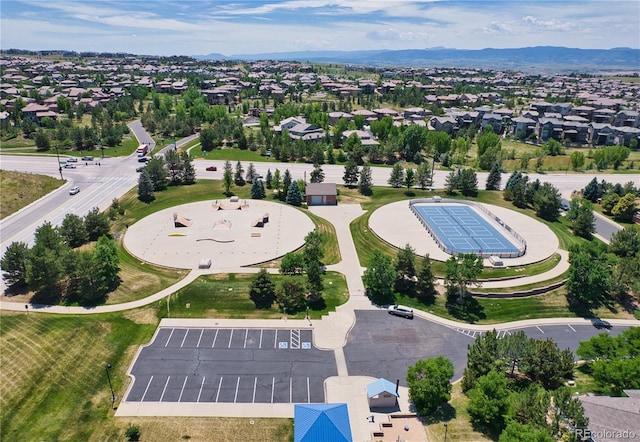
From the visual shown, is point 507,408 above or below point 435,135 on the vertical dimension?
below

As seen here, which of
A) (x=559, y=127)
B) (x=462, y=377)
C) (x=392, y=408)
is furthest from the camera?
(x=559, y=127)

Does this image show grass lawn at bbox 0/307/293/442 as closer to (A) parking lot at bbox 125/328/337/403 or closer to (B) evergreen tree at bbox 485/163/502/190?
(A) parking lot at bbox 125/328/337/403

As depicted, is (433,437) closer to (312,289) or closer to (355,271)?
(312,289)

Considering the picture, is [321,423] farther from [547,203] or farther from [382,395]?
[547,203]

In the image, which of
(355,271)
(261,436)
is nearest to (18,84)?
(355,271)

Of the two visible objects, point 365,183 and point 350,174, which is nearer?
point 365,183

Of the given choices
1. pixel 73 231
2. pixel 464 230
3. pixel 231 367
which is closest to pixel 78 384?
pixel 231 367

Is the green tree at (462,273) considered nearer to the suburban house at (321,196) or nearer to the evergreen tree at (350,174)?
the suburban house at (321,196)
